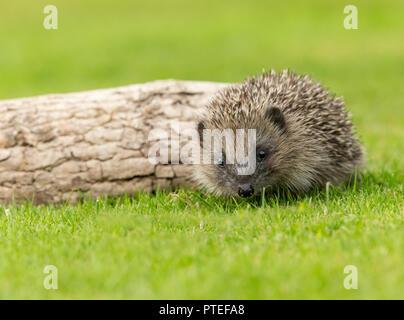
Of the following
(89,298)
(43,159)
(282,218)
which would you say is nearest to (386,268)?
(282,218)

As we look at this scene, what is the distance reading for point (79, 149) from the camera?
9172mm

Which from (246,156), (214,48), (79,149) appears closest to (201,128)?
(246,156)

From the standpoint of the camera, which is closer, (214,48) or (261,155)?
(261,155)

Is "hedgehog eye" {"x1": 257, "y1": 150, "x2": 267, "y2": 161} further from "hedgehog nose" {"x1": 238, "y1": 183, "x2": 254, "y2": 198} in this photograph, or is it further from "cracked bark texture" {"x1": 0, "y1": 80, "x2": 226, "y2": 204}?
"cracked bark texture" {"x1": 0, "y1": 80, "x2": 226, "y2": 204}

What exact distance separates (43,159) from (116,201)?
1.35 meters

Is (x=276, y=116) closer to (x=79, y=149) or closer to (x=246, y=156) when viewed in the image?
(x=246, y=156)

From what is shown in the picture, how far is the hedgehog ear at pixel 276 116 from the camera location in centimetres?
839

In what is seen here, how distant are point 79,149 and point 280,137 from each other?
10.3ft

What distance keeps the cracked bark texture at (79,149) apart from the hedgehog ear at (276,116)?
156cm

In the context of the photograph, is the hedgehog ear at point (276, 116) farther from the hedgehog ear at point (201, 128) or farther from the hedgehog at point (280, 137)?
the hedgehog ear at point (201, 128)

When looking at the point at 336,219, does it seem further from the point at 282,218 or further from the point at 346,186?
the point at 346,186

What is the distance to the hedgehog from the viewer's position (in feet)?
27.2

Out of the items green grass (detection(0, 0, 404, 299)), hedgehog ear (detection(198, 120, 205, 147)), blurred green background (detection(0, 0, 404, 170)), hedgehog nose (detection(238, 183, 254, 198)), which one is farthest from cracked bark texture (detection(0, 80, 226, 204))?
blurred green background (detection(0, 0, 404, 170))
